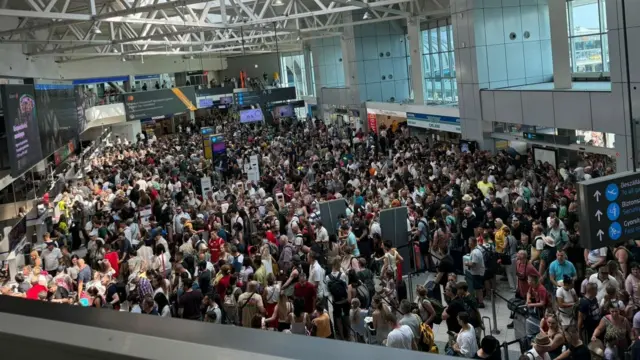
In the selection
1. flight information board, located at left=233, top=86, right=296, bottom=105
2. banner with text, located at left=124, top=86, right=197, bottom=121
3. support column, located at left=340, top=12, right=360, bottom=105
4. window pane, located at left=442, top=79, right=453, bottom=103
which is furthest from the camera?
banner with text, located at left=124, top=86, right=197, bottom=121

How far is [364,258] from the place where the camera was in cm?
1085

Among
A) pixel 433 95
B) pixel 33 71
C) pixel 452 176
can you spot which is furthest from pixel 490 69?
pixel 33 71

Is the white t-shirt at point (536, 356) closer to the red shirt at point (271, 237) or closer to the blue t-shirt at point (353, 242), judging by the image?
the blue t-shirt at point (353, 242)

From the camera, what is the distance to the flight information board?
105 feet

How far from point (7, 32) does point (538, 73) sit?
684 inches

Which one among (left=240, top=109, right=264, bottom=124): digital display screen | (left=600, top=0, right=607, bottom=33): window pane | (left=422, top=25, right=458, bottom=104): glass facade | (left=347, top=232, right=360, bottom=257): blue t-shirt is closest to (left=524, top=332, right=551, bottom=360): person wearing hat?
(left=347, top=232, right=360, bottom=257): blue t-shirt

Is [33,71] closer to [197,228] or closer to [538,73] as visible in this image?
[197,228]

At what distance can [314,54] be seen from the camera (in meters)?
44.1

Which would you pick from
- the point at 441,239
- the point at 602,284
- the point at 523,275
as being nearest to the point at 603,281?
the point at 602,284

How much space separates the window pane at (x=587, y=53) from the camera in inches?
816

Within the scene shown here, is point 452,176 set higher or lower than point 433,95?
lower

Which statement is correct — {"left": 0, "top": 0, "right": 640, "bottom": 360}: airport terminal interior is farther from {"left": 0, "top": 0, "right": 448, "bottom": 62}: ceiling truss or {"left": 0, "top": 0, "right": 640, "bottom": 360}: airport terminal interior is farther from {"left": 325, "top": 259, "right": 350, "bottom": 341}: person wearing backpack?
{"left": 0, "top": 0, "right": 448, "bottom": 62}: ceiling truss

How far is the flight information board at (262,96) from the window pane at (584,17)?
1576 centimetres

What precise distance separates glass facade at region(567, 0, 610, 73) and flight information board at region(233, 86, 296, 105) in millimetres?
15650
